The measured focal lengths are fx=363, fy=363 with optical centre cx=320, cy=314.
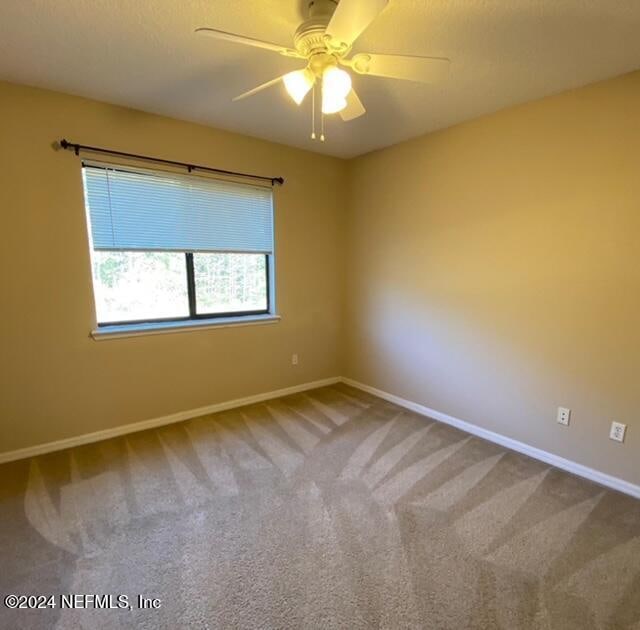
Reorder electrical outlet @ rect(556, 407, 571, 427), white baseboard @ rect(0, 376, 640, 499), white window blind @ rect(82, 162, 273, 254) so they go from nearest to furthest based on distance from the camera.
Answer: white baseboard @ rect(0, 376, 640, 499), electrical outlet @ rect(556, 407, 571, 427), white window blind @ rect(82, 162, 273, 254)

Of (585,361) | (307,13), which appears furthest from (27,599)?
(585,361)

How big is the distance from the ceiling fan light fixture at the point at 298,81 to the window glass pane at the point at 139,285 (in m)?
1.79

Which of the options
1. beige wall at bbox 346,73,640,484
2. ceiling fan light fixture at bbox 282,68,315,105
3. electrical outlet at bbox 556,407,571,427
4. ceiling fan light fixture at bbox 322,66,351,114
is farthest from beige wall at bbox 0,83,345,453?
electrical outlet at bbox 556,407,571,427

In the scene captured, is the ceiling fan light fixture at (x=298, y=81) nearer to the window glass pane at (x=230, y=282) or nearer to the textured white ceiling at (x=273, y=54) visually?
the textured white ceiling at (x=273, y=54)

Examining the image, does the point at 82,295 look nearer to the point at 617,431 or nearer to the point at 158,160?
the point at 158,160

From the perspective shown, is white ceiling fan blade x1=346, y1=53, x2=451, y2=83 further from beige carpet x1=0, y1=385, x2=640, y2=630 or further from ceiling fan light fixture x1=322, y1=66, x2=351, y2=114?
beige carpet x1=0, y1=385, x2=640, y2=630

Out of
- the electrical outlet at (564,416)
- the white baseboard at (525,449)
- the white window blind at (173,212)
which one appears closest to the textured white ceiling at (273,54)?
the white window blind at (173,212)

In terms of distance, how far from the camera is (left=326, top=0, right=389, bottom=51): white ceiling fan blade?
1.16 m

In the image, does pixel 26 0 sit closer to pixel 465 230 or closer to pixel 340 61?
pixel 340 61

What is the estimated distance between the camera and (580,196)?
222 cm

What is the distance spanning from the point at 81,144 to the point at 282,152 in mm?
1600

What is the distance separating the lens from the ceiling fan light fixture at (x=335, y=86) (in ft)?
4.93

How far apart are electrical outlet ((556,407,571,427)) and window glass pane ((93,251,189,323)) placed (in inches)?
115

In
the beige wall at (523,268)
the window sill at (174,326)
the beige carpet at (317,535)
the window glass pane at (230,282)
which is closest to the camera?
the beige carpet at (317,535)
